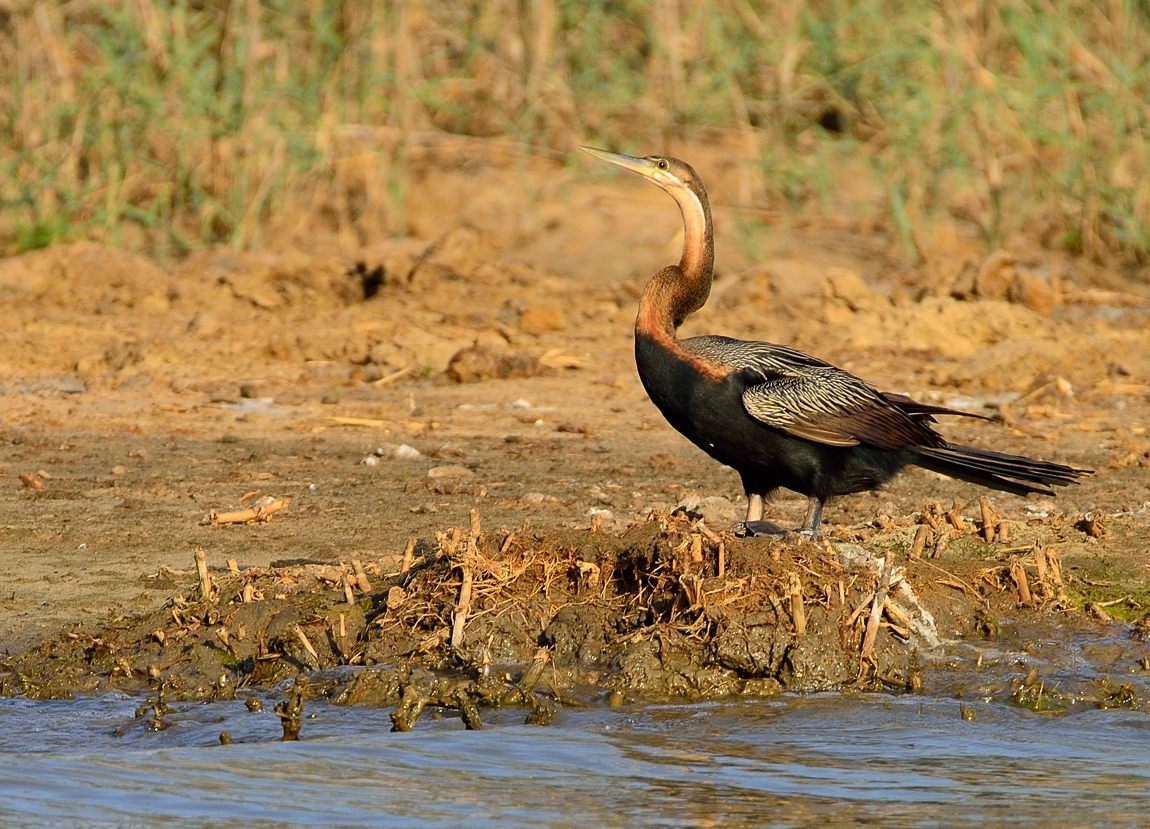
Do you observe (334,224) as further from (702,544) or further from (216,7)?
(702,544)

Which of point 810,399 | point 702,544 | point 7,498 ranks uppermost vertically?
point 810,399

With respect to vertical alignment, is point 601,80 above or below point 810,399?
above

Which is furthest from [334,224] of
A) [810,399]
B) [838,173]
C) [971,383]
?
[810,399]

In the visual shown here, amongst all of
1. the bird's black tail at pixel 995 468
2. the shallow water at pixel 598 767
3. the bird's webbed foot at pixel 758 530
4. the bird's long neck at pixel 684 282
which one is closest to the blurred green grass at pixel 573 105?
the bird's long neck at pixel 684 282

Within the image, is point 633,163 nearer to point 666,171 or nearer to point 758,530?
point 666,171

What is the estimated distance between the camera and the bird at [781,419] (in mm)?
5402

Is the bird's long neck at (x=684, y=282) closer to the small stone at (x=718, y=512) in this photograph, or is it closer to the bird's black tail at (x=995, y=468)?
the small stone at (x=718, y=512)

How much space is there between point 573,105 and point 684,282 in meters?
6.82

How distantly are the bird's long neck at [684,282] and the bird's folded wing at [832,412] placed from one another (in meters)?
0.43

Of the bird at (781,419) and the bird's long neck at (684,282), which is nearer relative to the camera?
the bird at (781,419)

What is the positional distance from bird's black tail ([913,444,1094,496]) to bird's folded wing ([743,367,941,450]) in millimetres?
67

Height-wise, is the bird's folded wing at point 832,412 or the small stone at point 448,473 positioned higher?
the bird's folded wing at point 832,412

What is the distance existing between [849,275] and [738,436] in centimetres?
510

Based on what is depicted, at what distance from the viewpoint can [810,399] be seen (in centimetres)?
549
